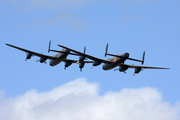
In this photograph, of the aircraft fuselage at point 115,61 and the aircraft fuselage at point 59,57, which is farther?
the aircraft fuselage at point 59,57

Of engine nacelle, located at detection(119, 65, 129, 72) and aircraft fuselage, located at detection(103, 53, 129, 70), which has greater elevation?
aircraft fuselage, located at detection(103, 53, 129, 70)

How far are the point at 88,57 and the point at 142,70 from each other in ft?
64.9

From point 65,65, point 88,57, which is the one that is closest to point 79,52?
point 88,57

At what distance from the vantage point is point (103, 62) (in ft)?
453

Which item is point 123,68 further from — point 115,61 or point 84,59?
point 84,59

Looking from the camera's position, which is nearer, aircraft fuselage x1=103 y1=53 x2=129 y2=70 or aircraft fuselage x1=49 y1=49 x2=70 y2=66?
aircraft fuselage x1=103 y1=53 x2=129 y2=70

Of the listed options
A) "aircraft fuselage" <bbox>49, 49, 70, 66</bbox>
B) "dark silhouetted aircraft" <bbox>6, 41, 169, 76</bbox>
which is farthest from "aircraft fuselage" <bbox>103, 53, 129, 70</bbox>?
"aircraft fuselage" <bbox>49, 49, 70, 66</bbox>

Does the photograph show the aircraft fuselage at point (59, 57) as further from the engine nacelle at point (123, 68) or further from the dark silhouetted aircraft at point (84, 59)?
the engine nacelle at point (123, 68)

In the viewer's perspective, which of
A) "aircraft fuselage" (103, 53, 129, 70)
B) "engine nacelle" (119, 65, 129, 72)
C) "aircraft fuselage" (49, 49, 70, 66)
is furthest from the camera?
"engine nacelle" (119, 65, 129, 72)

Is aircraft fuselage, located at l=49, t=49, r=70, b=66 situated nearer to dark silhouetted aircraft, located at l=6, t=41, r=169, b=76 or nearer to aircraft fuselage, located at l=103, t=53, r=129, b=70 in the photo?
dark silhouetted aircraft, located at l=6, t=41, r=169, b=76

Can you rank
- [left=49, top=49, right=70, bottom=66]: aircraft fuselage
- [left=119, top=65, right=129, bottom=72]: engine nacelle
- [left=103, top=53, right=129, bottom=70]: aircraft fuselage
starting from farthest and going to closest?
[left=119, top=65, right=129, bottom=72]: engine nacelle < [left=49, top=49, right=70, bottom=66]: aircraft fuselage < [left=103, top=53, right=129, bottom=70]: aircraft fuselage

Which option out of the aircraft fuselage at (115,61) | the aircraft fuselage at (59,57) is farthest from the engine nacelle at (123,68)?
the aircraft fuselage at (59,57)

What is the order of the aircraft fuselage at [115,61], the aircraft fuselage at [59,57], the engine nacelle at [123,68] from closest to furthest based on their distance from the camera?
the aircraft fuselage at [115,61] < the aircraft fuselage at [59,57] < the engine nacelle at [123,68]

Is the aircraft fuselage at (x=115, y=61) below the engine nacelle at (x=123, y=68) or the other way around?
the other way around
